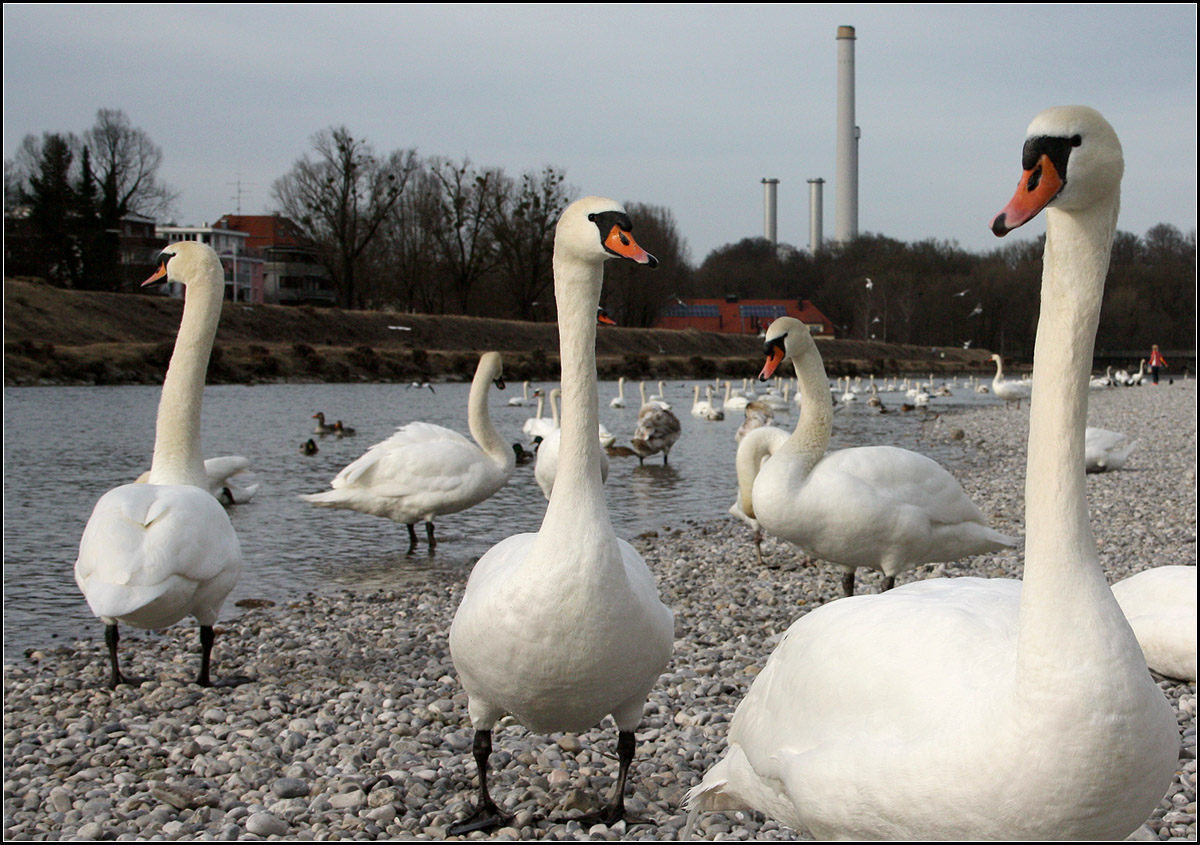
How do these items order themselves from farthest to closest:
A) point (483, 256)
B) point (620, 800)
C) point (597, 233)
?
1. point (483, 256)
2. point (620, 800)
3. point (597, 233)

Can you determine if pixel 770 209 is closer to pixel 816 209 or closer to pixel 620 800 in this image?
pixel 816 209

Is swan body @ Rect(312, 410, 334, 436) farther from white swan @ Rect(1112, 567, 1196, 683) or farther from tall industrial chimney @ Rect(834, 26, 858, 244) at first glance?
tall industrial chimney @ Rect(834, 26, 858, 244)

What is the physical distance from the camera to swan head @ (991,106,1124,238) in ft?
5.99

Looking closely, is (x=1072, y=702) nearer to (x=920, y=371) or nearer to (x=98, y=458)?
(x=98, y=458)

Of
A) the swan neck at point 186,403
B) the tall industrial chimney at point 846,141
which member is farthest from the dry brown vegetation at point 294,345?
the tall industrial chimney at point 846,141

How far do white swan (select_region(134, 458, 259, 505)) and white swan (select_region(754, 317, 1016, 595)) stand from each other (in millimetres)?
→ 6019

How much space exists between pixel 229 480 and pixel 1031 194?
412 inches

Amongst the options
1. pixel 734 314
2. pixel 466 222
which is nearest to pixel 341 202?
pixel 466 222

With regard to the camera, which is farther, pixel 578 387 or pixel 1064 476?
pixel 578 387

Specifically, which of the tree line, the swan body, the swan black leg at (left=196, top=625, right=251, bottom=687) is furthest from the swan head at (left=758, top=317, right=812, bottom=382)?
the tree line

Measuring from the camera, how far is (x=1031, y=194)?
1809 millimetres

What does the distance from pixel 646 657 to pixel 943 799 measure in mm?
1241

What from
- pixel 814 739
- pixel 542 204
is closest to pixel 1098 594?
pixel 814 739

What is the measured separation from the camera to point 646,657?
10.2ft
